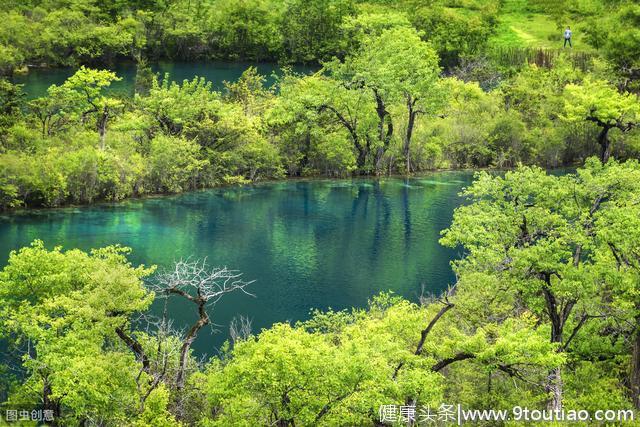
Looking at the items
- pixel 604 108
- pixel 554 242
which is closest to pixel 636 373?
pixel 554 242

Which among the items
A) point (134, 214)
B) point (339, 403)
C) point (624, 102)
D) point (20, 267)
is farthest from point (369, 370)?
point (624, 102)

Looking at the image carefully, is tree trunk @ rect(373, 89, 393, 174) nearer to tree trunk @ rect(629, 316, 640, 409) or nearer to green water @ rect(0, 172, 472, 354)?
green water @ rect(0, 172, 472, 354)

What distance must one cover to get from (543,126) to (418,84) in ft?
38.0

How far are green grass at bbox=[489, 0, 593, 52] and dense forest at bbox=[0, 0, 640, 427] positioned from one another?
42 centimetres

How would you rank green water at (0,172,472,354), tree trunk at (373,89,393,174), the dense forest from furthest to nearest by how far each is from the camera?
tree trunk at (373,89,393,174) → green water at (0,172,472,354) → the dense forest

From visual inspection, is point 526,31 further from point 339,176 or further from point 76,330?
point 76,330

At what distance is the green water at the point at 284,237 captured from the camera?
35.0 metres

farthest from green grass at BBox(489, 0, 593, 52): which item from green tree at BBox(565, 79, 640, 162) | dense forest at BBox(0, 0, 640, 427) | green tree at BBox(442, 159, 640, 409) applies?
green tree at BBox(442, 159, 640, 409)

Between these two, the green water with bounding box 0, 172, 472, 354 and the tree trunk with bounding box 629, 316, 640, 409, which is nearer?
the tree trunk with bounding box 629, 316, 640, 409

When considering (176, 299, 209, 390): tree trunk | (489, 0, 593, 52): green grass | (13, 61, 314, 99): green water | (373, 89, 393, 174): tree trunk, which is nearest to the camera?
(176, 299, 209, 390): tree trunk

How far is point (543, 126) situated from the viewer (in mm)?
62750

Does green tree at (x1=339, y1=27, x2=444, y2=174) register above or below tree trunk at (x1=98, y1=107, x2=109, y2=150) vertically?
above

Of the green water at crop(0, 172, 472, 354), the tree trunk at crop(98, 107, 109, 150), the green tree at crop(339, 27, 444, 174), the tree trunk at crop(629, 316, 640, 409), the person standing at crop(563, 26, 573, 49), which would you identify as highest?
the person standing at crop(563, 26, 573, 49)

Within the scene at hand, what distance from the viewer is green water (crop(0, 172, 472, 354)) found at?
35.0m
